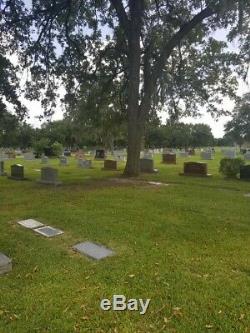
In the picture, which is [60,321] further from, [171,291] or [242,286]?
[242,286]

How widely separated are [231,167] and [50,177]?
8213 mm

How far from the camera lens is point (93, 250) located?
507 cm

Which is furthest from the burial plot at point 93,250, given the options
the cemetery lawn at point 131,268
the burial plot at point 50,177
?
the burial plot at point 50,177

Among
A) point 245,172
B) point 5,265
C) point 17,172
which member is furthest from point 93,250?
point 17,172

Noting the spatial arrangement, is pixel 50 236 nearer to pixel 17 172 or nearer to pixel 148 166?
pixel 17 172

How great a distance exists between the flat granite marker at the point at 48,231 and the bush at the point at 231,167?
1036cm

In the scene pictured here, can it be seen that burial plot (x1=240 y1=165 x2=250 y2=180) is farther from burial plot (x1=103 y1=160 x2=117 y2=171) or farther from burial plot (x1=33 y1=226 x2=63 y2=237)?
burial plot (x1=33 y1=226 x2=63 y2=237)

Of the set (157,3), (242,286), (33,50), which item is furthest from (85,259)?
(157,3)

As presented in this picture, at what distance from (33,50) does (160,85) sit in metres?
6.60

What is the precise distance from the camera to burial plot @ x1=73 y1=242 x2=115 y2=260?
4.88m

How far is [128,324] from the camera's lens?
3.14m

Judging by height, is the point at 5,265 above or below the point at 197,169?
below

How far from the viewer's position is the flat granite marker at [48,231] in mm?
5953

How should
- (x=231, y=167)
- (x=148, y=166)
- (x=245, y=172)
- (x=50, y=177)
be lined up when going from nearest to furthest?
(x=50, y=177) < (x=245, y=172) < (x=231, y=167) < (x=148, y=166)
